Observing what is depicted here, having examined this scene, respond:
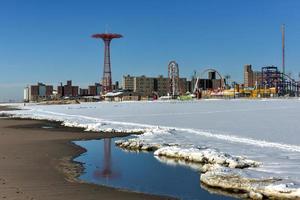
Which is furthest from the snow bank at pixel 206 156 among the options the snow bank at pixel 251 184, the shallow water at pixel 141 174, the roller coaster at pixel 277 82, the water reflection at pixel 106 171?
the roller coaster at pixel 277 82

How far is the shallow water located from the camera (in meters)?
14.2

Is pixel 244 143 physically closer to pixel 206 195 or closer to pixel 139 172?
pixel 139 172

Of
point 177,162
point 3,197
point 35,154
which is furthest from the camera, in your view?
point 35,154

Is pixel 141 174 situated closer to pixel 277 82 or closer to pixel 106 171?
pixel 106 171

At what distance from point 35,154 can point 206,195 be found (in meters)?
12.0

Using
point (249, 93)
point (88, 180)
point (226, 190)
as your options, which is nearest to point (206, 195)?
point (226, 190)

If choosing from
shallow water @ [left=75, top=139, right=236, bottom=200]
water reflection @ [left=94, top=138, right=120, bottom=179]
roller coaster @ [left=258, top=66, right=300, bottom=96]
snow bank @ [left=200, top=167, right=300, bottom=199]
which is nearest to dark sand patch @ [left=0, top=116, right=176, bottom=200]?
shallow water @ [left=75, top=139, right=236, bottom=200]

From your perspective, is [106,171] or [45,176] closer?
[45,176]

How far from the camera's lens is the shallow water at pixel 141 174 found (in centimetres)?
1425

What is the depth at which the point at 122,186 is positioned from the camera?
14891 mm

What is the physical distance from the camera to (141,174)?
17297mm

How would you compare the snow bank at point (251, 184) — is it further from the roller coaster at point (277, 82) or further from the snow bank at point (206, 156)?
the roller coaster at point (277, 82)

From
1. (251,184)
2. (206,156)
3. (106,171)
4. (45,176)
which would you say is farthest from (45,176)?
(251,184)

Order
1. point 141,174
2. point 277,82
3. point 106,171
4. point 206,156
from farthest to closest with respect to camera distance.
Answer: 1. point 277,82
2. point 206,156
3. point 106,171
4. point 141,174
